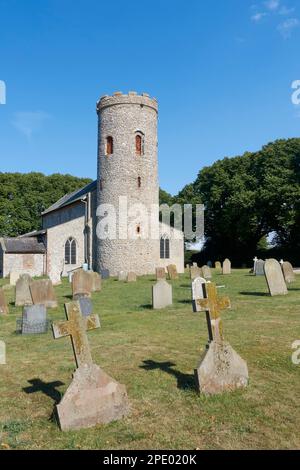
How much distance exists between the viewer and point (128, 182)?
92.4ft

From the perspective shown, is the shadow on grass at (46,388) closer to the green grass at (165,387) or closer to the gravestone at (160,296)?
the green grass at (165,387)

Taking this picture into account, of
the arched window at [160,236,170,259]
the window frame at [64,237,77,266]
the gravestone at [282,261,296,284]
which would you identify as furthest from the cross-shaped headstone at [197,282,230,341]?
the window frame at [64,237,77,266]

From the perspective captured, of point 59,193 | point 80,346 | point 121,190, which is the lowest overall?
point 80,346

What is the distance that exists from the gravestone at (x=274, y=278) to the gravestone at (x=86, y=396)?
30.4 feet

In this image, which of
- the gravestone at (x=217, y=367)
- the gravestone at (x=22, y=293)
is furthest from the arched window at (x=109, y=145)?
the gravestone at (x=217, y=367)

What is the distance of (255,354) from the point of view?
20.5ft

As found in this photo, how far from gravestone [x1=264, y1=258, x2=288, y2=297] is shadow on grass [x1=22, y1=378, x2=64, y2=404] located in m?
8.94

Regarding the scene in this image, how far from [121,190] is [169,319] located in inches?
763

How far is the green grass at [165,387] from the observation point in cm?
388

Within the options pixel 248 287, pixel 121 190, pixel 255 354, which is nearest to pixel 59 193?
pixel 121 190

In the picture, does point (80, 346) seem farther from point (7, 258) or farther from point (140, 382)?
point (7, 258)

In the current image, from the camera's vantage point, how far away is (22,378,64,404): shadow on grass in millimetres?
5098

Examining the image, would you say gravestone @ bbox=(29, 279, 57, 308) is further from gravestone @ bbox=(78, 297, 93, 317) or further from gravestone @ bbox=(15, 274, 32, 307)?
gravestone @ bbox=(78, 297, 93, 317)

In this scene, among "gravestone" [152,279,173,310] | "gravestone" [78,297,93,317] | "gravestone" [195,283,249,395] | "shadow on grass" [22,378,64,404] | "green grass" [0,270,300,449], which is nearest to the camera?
"green grass" [0,270,300,449]
